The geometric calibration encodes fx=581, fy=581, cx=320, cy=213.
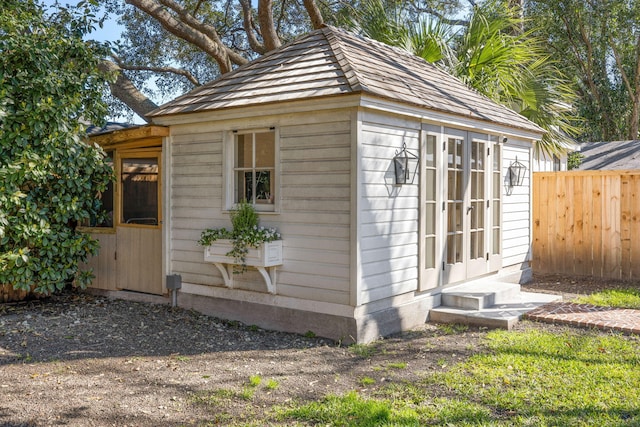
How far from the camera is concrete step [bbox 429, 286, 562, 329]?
632 centimetres

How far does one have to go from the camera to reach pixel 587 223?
9844 mm

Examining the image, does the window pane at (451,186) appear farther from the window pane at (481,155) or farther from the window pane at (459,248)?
the window pane at (481,155)

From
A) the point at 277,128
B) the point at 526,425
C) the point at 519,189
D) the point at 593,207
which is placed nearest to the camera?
the point at 526,425

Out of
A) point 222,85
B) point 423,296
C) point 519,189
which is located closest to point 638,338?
point 423,296

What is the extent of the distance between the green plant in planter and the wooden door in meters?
1.41

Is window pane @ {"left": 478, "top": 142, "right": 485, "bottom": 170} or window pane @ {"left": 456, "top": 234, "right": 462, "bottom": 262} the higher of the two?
window pane @ {"left": 478, "top": 142, "right": 485, "bottom": 170}

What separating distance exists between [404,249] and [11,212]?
4547mm

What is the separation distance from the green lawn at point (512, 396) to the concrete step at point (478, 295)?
1.27 m

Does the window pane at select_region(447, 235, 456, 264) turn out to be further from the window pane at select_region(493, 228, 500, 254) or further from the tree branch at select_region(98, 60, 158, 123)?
the tree branch at select_region(98, 60, 158, 123)

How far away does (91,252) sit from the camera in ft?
24.8

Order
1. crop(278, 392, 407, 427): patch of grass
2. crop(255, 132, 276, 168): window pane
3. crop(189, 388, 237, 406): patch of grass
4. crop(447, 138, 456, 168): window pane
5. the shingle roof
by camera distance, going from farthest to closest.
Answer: the shingle roof
crop(447, 138, 456, 168): window pane
crop(255, 132, 276, 168): window pane
crop(189, 388, 237, 406): patch of grass
crop(278, 392, 407, 427): patch of grass

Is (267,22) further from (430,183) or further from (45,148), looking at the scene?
(430,183)

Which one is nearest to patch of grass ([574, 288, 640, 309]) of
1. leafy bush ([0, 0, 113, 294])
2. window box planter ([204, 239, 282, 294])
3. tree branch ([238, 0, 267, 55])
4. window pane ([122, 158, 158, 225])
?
window box planter ([204, 239, 282, 294])

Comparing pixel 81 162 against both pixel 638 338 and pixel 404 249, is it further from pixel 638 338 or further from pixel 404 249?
pixel 638 338
